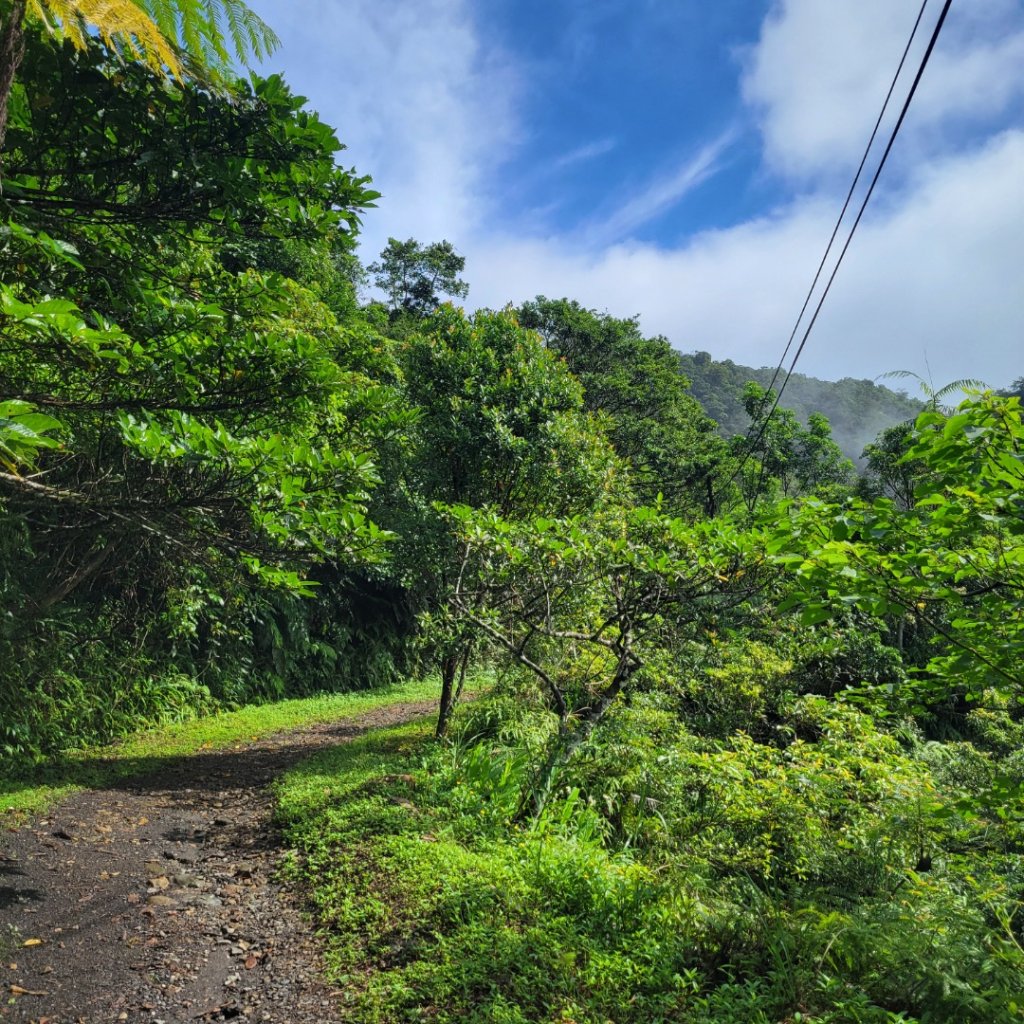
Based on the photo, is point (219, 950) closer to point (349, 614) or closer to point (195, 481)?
point (195, 481)

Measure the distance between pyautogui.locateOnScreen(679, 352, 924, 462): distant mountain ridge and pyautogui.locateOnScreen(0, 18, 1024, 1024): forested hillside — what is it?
5077cm

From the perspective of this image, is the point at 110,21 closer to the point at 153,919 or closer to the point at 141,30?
the point at 141,30

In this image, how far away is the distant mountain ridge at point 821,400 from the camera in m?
61.5

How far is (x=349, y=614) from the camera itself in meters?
14.3

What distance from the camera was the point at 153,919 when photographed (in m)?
3.99

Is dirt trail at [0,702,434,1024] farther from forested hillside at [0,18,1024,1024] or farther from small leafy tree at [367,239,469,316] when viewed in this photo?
small leafy tree at [367,239,469,316]

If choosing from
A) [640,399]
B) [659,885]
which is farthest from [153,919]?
[640,399]

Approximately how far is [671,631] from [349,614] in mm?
9591

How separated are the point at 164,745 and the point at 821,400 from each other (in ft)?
311

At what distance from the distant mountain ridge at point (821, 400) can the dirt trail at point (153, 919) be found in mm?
54524

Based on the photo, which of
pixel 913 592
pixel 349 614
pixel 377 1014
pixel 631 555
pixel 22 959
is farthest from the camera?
pixel 349 614

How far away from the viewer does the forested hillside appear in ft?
10.0

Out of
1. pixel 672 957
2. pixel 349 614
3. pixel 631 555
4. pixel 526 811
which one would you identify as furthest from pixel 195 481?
pixel 349 614

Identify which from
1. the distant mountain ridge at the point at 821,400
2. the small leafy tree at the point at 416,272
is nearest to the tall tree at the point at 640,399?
the small leafy tree at the point at 416,272
